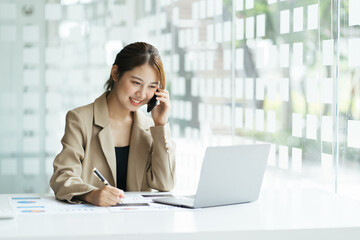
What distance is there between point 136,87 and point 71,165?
0.51 m

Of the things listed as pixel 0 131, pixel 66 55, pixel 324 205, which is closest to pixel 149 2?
pixel 66 55

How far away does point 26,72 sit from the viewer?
173 inches

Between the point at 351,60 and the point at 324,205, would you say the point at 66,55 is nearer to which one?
the point at 351,60

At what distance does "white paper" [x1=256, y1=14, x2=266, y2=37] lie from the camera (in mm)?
4676

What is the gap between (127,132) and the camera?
9.10ft

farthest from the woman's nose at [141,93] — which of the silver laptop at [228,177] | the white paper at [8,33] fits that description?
the white paper at [8,33]

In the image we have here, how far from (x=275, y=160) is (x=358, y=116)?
3.99 ft

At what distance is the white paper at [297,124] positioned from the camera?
174 inches

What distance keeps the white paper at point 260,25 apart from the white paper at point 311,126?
841 millimetres

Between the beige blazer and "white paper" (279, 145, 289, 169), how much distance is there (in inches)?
75.6

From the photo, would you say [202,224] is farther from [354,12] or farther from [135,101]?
[354,12]

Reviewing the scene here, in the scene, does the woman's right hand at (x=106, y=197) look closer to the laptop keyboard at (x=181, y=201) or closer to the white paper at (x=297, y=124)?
the laptop keyboard at (x=181, y=201)

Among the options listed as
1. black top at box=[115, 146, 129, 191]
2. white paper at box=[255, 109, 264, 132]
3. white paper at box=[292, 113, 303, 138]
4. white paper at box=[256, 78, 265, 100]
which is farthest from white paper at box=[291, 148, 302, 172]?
black top at box=[115, 146, 129, 191]

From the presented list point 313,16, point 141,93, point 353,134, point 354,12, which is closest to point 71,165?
point 141,93
